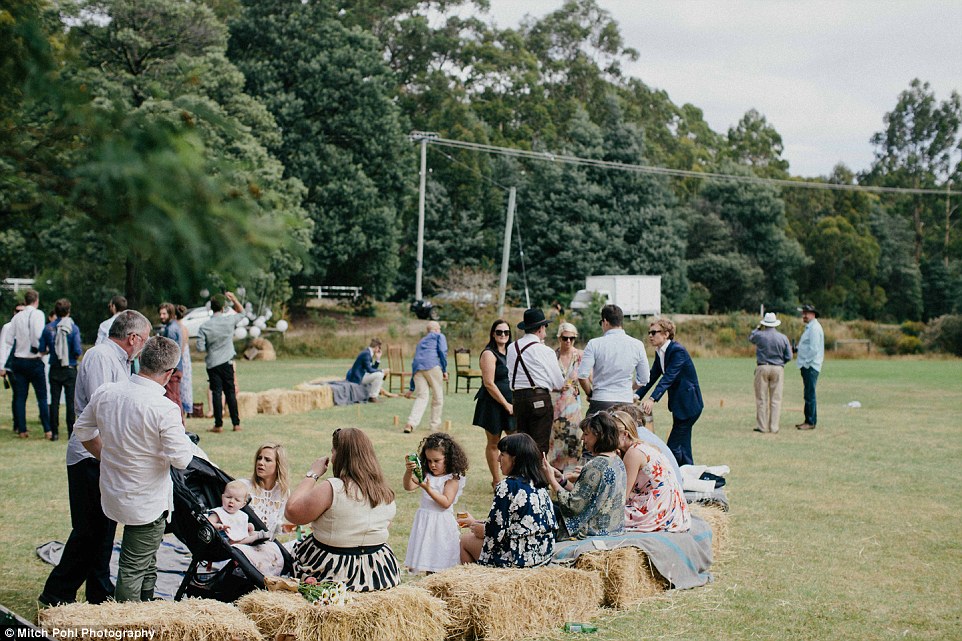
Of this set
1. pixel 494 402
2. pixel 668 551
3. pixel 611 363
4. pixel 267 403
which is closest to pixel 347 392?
pixel 267 403

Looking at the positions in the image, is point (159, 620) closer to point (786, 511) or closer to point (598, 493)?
point (598, 493)

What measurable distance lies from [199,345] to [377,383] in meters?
6.44

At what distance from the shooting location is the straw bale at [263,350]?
107ft

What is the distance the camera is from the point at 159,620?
4.73 metres

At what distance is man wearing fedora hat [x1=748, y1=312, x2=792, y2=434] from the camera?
15344 mm

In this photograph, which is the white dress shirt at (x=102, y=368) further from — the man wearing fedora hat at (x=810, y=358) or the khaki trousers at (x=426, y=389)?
the man wearing fedora hat at (x=810, y=358)

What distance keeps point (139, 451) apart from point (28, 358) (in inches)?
340

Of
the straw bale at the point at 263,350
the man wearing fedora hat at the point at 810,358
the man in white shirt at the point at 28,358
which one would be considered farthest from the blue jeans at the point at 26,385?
the straw bale at the point at 263,350

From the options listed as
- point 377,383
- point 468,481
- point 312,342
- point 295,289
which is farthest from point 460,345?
Result: point 468,481

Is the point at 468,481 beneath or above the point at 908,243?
beneath

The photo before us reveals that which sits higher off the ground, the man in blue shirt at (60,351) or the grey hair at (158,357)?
the grey hair at (158,357)

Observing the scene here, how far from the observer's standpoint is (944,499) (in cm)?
1020

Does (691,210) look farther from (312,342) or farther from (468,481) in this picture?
(468,481)

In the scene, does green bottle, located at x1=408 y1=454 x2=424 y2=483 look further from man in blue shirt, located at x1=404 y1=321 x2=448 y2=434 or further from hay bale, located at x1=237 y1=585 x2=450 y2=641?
man in blue shirt, located at x1=404 y1=321 x2=448 y2=434
